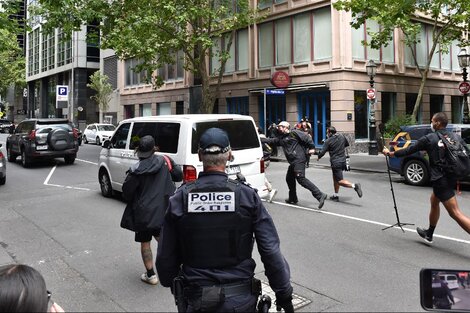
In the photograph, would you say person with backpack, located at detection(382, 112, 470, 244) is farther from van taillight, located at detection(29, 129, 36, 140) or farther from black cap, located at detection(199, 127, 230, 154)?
van taillight, located at detection(29, 129, 36, 140)

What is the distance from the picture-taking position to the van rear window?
8.07 m

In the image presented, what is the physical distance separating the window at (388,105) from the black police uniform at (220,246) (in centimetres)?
2453

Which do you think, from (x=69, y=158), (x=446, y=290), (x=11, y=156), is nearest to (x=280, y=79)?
(x=69, y=158)

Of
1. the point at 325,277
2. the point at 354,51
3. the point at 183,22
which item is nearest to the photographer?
the point at 325,277

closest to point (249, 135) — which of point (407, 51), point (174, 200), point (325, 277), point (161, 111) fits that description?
point (325, 277)

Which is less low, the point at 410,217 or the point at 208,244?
the point at 208,244

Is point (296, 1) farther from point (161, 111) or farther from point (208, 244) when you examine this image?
point (208, 244)

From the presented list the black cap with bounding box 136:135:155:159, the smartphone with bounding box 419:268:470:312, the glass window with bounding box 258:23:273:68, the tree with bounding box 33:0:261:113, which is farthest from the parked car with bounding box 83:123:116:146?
the smartphone with bounding box 419:268:470:312

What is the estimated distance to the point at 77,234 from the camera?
284 inches

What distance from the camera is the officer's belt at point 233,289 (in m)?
2.51

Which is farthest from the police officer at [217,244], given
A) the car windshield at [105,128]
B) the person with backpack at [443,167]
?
the car windshield at [105,128]

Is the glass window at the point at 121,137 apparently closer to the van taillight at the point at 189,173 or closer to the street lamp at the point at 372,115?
the van taillight at the point at 189,173

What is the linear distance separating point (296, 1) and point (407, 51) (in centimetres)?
755

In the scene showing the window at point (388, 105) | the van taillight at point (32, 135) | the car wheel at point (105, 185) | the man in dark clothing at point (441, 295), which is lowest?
the car wheel at point (105, 185)
